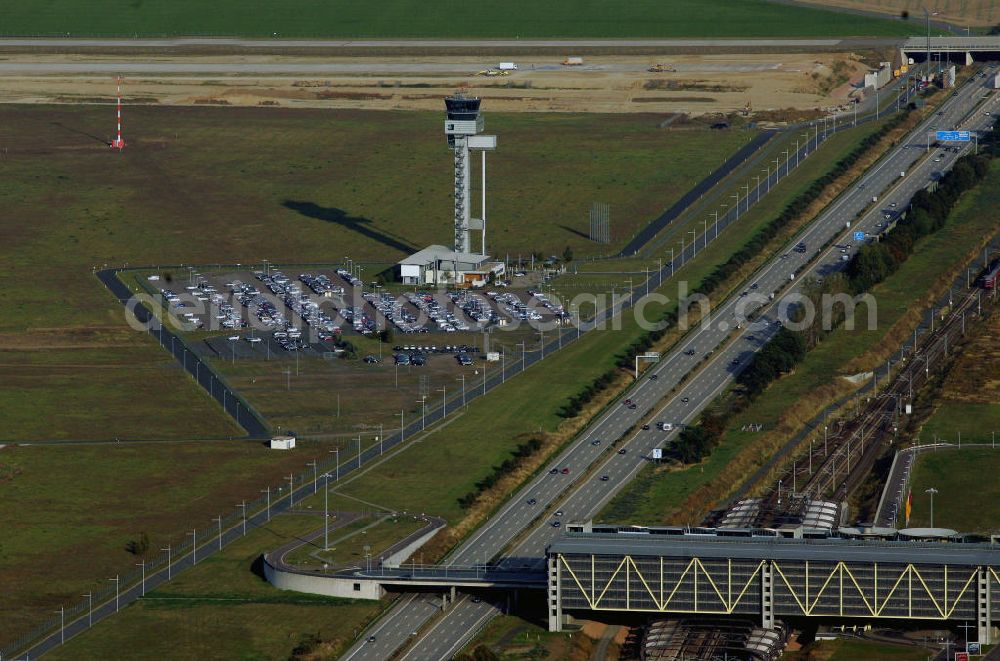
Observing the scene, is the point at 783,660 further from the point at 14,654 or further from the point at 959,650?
the point at 14,654

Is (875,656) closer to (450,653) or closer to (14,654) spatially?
(450,653)

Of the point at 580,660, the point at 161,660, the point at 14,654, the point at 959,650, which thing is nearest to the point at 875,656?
the point at 959,650

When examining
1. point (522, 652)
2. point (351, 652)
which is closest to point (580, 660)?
point (522, 652)

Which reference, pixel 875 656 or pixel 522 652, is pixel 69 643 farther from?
pixel 875 656

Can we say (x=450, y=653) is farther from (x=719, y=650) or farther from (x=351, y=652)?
(x=719, y=650)

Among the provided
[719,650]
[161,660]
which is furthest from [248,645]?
[719,650]
